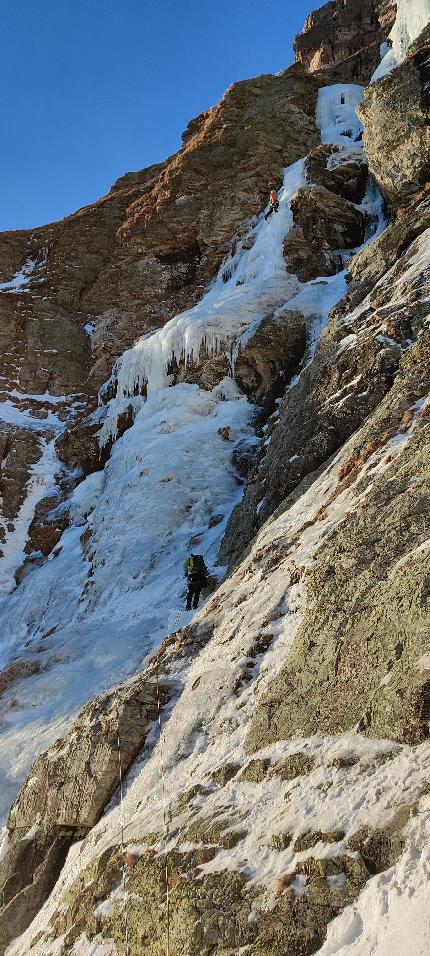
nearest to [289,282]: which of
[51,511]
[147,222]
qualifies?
[51,511]

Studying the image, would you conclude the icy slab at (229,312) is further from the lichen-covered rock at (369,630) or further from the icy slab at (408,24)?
the lichen-covered rock at (369,630)

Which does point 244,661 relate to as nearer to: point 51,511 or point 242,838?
point 242,838

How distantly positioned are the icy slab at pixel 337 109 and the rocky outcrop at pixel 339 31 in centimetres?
1048

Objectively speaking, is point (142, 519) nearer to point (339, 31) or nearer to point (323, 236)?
point (323, 236)

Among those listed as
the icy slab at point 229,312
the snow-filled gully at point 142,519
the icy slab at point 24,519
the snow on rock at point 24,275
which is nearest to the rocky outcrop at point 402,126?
the snow-filled gully at point 142,519

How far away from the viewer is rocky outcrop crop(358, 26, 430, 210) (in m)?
18.3

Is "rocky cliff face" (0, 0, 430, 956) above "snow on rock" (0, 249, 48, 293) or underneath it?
underneath

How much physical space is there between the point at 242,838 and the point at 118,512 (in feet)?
52.9

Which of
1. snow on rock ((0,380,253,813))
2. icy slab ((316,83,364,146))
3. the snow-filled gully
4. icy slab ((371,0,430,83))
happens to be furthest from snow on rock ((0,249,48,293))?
icy slab ((371,0,430,83))

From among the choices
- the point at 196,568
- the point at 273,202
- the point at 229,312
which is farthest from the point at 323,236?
the point at 196,568

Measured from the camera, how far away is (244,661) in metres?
8.22

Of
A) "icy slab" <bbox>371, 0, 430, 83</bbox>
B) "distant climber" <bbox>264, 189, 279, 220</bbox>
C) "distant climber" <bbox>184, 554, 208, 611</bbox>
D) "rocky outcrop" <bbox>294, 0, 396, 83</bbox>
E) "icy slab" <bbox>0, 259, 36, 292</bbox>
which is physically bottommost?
"distant climber" <bbox>184, 554, 208, 611</bbox>

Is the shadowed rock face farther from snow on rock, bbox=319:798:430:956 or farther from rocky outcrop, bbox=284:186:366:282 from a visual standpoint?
snow on rock, bbox=319:798:430:956

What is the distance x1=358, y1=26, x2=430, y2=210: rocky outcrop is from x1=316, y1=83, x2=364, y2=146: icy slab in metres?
16.0
